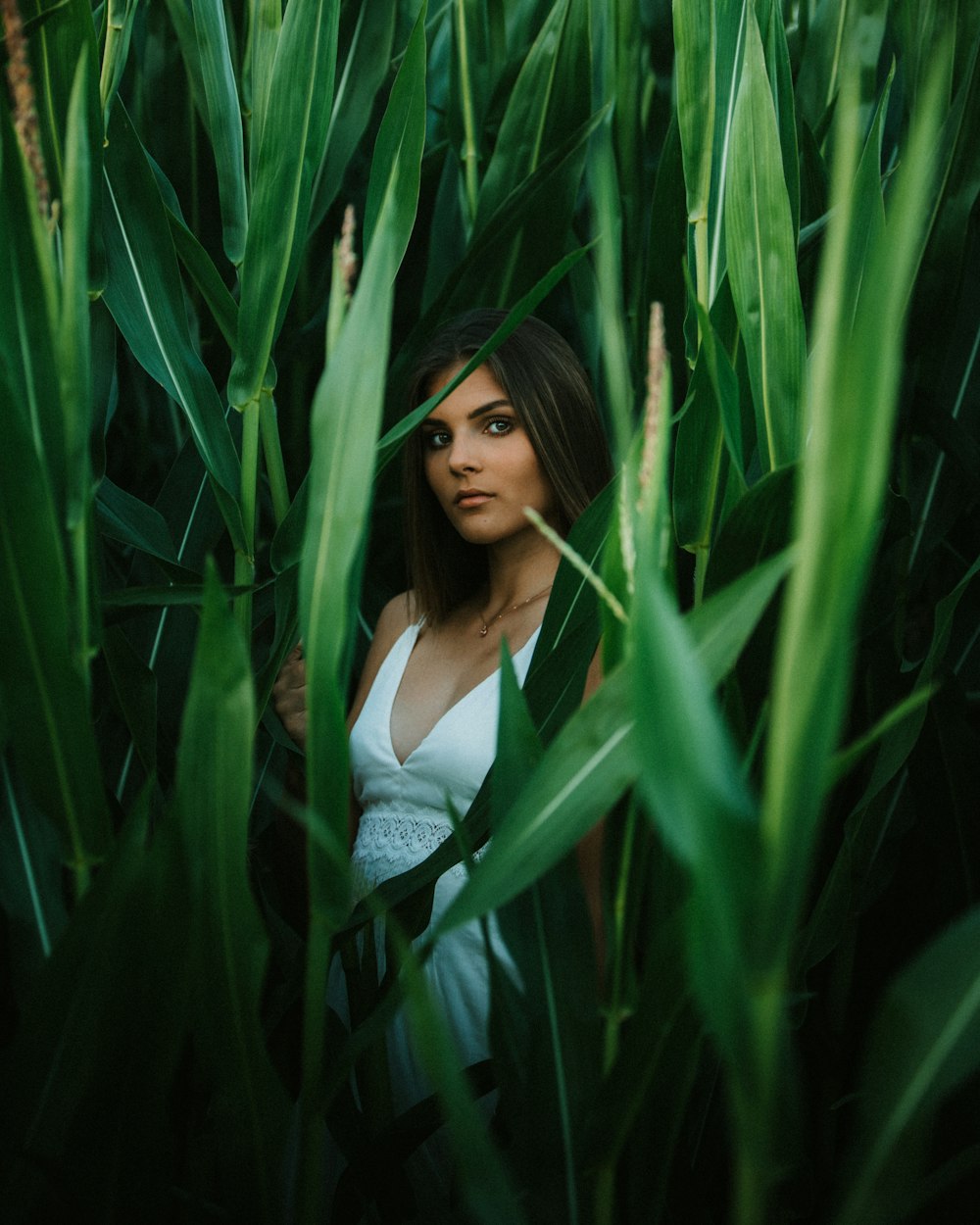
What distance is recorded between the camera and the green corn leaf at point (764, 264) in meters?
0.46

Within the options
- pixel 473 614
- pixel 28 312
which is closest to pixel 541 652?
pixel 28 312

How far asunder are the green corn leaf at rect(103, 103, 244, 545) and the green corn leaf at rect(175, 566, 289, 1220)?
0.25m

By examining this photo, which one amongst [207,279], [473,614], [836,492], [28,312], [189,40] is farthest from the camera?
[473,614]

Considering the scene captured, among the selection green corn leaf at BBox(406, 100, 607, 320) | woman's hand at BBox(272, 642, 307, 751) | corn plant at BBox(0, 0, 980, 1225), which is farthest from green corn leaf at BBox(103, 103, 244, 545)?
woman's hand at BBox(272, 642, 307, 751)

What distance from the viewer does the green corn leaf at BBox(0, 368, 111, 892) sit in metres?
0.33

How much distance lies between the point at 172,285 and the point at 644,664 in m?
0.41

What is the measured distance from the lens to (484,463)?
79cm

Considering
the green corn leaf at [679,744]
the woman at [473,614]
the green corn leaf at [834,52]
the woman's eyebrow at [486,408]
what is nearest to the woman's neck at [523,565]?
the woman at [473,614]

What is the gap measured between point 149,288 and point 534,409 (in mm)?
303

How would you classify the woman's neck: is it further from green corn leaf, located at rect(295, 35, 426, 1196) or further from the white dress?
green corn leaf, located at rect(295, 35, 426, 1196)

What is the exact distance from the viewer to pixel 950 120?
67cm

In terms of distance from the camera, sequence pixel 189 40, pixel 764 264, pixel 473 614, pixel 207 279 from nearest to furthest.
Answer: pixel 764 264 < pixel 207 279 < pixel 189 40 < pixel 473 614

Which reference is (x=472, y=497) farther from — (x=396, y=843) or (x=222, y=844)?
(x=222, y=844)

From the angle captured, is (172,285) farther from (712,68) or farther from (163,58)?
(163,58)
